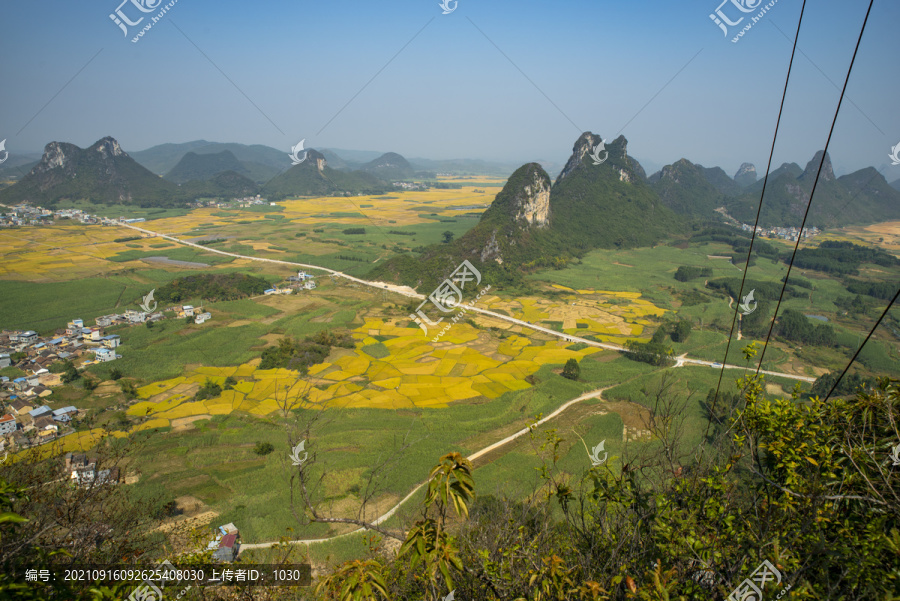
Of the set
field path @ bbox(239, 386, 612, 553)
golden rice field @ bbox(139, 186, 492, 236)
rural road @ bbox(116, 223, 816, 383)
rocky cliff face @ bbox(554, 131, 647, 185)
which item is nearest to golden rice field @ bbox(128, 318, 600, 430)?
rural road @ bbox(116, 223, 816, 383)

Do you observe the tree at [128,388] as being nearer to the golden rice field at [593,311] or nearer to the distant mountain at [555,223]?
the golden rice field at [593,311]

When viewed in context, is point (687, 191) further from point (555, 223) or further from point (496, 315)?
point (496, 315)

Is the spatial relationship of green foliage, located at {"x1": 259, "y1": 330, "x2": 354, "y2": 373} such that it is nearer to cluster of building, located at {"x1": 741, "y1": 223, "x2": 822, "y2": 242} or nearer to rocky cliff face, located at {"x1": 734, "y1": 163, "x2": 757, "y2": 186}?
cluster of building, located at {"x1": 741, "y1": 223, "x2": 822, "y2": 242}

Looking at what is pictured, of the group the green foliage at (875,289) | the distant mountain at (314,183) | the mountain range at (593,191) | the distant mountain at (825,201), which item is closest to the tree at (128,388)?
the mountain range at (593,191)

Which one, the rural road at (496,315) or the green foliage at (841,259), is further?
the green foliage at (841,259)

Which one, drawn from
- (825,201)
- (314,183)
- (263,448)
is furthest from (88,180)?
(825,201)

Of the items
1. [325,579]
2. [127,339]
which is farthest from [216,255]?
[325,579]
